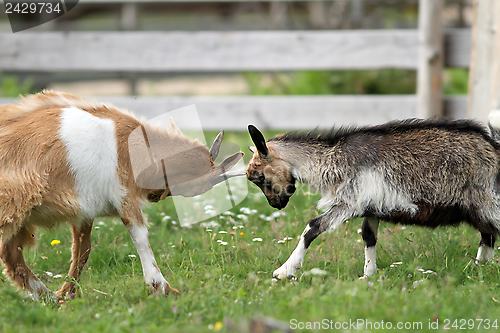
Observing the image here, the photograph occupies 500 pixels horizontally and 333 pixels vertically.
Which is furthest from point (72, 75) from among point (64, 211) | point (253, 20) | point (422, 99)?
point (64, 211)

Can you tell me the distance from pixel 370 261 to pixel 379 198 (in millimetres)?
525

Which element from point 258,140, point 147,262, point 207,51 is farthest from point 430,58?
point 147,262

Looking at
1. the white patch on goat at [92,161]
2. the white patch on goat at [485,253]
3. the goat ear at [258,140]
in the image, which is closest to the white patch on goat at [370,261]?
the white patch on goat at [485,253]

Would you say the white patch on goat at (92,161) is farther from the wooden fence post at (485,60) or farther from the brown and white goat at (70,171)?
the wooden fence post at (485,60)

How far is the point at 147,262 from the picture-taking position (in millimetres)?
3229

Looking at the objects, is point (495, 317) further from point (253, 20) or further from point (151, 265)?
point (253, 20)

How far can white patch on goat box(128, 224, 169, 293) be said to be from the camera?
320cm

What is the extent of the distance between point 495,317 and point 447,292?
39 centimetres

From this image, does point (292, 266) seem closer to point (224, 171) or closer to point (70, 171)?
point (224, 171)

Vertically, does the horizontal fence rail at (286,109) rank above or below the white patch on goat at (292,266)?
above

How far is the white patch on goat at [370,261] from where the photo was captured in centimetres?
354

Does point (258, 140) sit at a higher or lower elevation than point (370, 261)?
higher

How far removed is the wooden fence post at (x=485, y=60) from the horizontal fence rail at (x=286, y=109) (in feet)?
2.62

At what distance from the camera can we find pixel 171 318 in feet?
8.93
